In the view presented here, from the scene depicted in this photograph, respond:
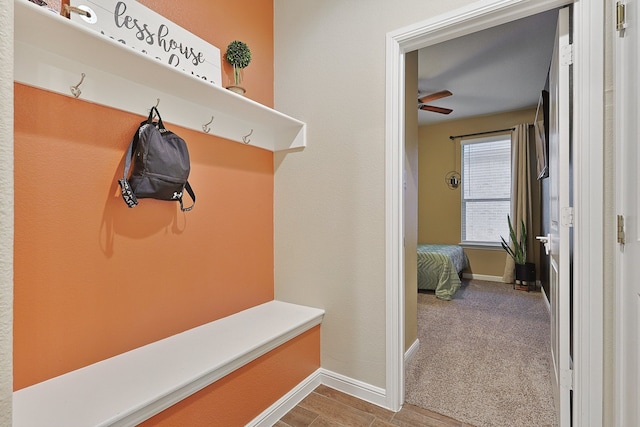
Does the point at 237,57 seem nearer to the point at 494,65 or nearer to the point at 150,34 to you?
the point at 150,34

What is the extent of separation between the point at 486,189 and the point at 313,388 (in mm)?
4513

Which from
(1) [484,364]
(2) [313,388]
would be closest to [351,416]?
(2) [313,388]

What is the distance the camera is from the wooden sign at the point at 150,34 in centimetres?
133

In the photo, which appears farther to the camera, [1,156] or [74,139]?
[74,139]

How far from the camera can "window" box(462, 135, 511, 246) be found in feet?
16.8

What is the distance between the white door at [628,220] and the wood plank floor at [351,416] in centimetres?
83

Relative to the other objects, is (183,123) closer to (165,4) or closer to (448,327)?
(165,4)

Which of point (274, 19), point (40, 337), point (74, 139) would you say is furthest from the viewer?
point (274, 19)

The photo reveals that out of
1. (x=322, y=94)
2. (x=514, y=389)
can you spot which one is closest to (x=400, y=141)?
(x=322, y=94)

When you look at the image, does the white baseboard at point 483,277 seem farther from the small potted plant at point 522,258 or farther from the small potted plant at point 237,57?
the small potted plant at point 237,57

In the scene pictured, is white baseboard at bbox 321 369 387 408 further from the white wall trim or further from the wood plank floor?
the white wall trim

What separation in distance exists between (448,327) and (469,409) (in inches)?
51.6

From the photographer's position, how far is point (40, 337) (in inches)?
48.7

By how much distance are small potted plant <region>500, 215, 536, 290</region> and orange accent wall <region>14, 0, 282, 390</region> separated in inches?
160
